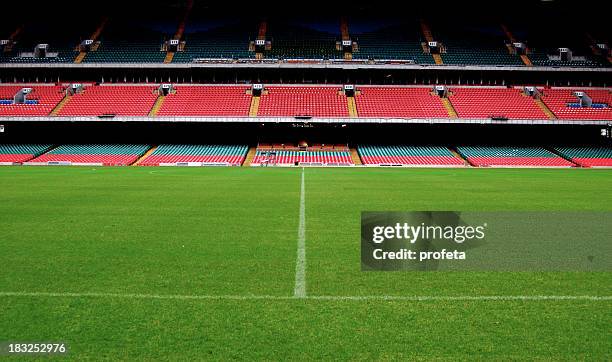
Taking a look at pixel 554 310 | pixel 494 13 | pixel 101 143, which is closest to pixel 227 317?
pixel 554 310

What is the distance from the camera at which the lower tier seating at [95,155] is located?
46219 mm

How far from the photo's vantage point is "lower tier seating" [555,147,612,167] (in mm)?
46656

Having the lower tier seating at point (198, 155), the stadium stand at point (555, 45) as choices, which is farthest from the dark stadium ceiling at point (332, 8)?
the lower tier seating at point (198, 155)

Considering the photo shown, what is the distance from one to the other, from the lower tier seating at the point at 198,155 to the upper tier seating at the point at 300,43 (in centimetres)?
1275

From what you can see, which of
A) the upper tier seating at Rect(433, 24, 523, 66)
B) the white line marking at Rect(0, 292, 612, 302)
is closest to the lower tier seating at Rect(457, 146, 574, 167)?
the upper tier seating at Rect(433, 24, 523, 66)

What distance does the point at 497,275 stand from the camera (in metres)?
6.81

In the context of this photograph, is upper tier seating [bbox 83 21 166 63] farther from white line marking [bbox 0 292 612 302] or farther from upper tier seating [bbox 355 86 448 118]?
white line marking [bbox 0 292 612 302]

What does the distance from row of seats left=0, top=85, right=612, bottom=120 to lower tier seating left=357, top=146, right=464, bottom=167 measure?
3.49 m

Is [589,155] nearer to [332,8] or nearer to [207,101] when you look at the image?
[332,8]

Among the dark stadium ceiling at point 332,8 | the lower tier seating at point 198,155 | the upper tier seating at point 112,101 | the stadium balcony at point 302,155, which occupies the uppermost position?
the dark stadium ceiling at point 332,8

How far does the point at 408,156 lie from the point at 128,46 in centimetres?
3460

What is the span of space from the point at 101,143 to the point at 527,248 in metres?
51.3

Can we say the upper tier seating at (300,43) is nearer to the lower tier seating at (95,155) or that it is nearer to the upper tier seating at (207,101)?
the upper tier seating at (207,101)

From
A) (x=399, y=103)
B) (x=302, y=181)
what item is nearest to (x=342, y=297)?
(x=302, y=181)
